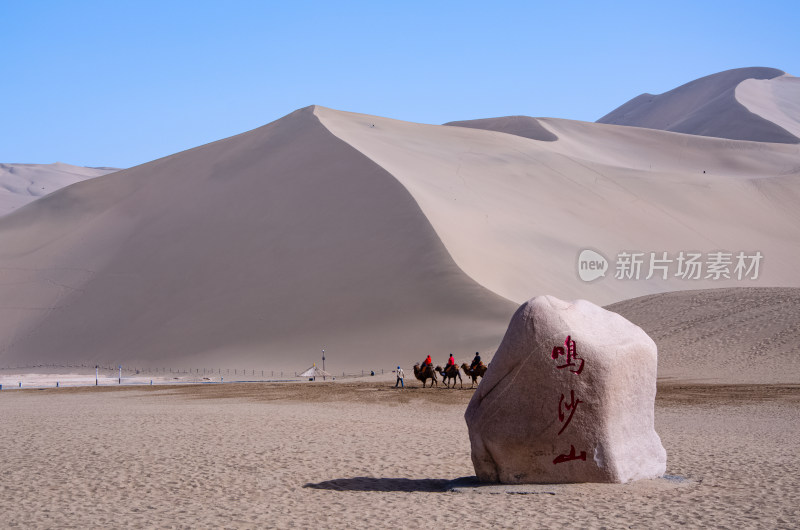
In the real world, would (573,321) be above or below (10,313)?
below

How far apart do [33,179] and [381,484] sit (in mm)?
186931

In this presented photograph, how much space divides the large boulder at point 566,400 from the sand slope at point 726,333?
16833 mm

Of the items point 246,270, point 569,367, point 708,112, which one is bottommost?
point 569,367

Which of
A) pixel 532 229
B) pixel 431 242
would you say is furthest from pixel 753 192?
pixel 431 242

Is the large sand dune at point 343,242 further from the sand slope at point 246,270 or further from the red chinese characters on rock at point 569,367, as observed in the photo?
the red chinese characters on rock at point 569,367

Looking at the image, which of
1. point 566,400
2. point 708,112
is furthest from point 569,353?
point 708,112

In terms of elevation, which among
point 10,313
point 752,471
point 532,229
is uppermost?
point 532,229

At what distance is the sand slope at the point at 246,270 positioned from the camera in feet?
153

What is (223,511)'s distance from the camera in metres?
8.67

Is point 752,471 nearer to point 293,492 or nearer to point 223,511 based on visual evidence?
point 293,492

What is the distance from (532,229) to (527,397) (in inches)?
2027

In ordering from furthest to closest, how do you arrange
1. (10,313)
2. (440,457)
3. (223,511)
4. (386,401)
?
(10,313) < (386,401) < (440,457) < (223,511)

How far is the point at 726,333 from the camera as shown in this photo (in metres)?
31.0

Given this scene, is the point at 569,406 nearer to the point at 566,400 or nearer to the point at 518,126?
the point at 566,400
